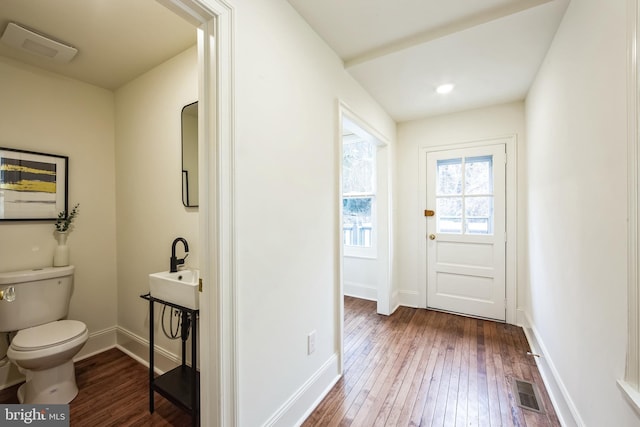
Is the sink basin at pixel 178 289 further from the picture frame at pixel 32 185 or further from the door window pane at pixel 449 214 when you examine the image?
the door window pane at pixel 449 214

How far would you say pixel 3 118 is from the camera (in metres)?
1.98

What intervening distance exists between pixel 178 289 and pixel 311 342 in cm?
87

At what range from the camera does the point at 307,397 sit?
1.67 m

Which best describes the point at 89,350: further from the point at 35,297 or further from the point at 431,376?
the point at 431,376

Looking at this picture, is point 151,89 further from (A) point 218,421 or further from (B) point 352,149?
(B) point 352,149

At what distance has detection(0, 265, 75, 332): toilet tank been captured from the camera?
6.11 feet

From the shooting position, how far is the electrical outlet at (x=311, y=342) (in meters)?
1.72

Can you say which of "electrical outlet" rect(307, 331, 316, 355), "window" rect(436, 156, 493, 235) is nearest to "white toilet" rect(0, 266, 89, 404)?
"electrical outlet" rect(307, 331, 316, 355)

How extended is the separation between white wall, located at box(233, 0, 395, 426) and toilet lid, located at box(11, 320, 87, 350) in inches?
54.2

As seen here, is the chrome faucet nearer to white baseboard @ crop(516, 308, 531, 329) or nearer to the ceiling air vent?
the ceiling air vent

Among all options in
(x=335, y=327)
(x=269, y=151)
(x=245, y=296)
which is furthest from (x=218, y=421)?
(x=269, y=151)

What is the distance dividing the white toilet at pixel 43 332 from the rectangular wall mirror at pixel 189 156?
1086 mm

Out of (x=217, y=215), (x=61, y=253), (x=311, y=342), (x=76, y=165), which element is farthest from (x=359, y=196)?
(x=61, y=253)

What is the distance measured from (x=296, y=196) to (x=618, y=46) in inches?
58.8
